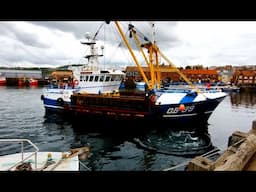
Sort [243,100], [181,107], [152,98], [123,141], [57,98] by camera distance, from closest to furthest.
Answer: [123,141]
[181,107]
[152,98]
[57,98]
[243,100]

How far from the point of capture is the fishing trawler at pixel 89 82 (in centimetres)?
2025

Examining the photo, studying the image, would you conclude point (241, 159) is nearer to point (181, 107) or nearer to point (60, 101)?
point (181, 107)

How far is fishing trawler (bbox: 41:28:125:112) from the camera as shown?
2025cm

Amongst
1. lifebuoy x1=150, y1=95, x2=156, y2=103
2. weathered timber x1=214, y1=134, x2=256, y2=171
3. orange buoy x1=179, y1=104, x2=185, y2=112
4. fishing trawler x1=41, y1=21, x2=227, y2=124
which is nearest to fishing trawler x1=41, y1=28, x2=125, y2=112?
fishing trawler x1=41, y1=21, x2=227, y2=124

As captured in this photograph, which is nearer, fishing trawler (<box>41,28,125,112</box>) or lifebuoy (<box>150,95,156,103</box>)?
lifebuoy (<box>150,95,156,103</box>)

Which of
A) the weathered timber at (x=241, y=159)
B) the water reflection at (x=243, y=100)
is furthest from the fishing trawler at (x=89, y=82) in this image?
the water reflection at (x=243, y=100)

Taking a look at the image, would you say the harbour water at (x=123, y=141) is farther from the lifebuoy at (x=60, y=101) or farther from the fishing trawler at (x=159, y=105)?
the lifebuoy at (x=60, y=101)

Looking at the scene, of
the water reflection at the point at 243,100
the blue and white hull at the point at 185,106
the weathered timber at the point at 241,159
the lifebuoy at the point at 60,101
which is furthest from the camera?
the water reflection at the point at 243,100

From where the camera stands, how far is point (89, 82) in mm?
20719

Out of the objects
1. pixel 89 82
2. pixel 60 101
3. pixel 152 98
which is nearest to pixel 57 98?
pixel 60 101

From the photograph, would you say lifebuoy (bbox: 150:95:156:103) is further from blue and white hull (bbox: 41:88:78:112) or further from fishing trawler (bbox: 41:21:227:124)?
blue and white hull (bbox: 41:88:78:112)

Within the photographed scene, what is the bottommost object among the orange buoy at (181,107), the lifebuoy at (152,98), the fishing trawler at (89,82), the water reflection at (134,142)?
the water reflection at (134,142)
